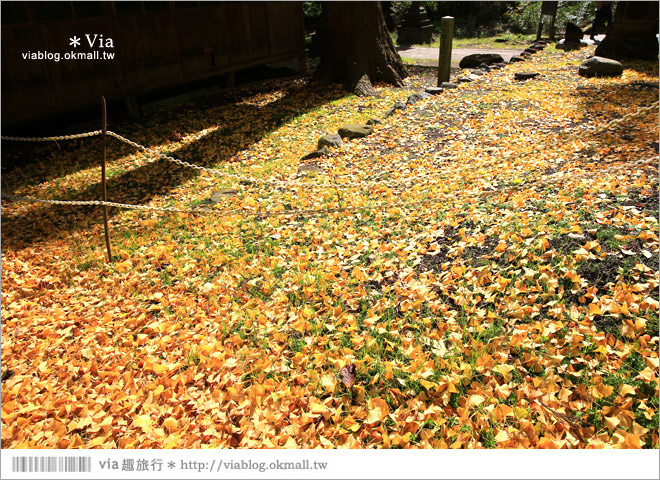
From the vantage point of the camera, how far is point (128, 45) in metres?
9.57

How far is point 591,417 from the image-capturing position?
7.73ft

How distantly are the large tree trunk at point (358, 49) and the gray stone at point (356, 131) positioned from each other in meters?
3.29

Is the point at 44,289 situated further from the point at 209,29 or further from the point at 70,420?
the point at 209,29

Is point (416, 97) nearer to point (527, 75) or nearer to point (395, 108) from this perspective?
point (395, 108)

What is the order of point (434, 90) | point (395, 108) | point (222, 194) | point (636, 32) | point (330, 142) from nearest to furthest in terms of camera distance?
point (222, 194), point (330, 142), point (395, 108), point (434, 90), point (636, 32)

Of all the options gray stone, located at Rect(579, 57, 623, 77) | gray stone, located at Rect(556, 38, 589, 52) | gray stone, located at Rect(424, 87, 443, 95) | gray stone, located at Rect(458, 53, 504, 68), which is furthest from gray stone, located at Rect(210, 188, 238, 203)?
gray stone, located at Rect(556, 38, 589, 52)

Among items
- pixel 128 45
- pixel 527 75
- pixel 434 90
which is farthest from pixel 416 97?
pixel 128 45

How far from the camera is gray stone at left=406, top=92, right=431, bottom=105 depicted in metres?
10.1

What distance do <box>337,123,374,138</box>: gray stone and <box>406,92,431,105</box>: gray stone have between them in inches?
81.4

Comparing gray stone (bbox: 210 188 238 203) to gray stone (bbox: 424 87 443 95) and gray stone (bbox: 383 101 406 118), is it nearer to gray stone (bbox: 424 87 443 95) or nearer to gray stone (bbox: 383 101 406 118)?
gray stone (bbox: 383 101 406 118)

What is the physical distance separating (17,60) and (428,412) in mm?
10073

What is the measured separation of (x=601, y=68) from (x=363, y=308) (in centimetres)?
1001

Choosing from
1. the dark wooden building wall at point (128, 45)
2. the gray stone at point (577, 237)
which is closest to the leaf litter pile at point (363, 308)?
the gray stone at point (577, 237)

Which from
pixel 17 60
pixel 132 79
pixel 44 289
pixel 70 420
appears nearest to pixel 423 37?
pixel 132 79
